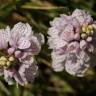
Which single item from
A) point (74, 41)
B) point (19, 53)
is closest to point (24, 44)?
point (19, 53)

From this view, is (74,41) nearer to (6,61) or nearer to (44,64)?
(6,61)

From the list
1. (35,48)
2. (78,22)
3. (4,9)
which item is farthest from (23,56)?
(4,9)

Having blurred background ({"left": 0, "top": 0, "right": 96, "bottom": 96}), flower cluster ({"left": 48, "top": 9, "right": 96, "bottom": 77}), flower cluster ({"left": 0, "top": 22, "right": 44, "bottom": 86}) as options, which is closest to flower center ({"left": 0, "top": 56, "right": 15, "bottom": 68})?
flower cluster ({"left": 0, "top": 22, "right": 44, "bottom": 86})

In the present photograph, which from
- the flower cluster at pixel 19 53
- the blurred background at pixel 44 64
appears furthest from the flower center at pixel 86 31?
the blurred background at pixel 44 64

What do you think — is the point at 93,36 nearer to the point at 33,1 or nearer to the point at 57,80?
the point at 33,1

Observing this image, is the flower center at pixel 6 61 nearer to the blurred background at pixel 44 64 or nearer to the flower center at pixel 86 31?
the flower center at pixel 86 31

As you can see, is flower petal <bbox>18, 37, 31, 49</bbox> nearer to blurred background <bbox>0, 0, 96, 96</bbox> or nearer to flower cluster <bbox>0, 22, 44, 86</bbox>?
flower cluster <bbox>0, 22, 44, 86</bbox>

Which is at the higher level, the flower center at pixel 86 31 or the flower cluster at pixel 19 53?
the flower center at pixel 86 31
